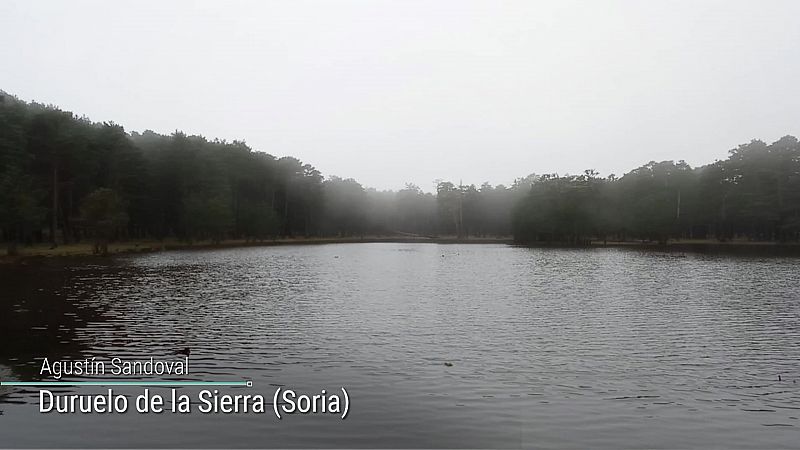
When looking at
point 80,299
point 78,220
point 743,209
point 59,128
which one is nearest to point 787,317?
point 80,299

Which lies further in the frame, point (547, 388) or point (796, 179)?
point (796, 179)

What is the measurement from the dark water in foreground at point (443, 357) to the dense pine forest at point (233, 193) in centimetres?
4990

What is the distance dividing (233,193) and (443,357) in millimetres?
143517

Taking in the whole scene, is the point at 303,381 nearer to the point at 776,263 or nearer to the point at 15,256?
the point at 15,256

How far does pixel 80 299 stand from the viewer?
127ft

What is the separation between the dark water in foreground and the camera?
14.6 m

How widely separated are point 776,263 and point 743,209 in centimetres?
6608

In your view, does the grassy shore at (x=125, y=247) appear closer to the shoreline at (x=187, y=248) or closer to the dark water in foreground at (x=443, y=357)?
the shoreline at (x=187, y=248)

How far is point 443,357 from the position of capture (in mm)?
23188

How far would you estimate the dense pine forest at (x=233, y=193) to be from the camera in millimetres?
91000

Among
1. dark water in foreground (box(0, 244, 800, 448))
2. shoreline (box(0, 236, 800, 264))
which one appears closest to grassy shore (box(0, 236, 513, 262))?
shoreline (box(0, 236, 800, 264))

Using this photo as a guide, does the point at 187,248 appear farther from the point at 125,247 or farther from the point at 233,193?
the point at 233,193

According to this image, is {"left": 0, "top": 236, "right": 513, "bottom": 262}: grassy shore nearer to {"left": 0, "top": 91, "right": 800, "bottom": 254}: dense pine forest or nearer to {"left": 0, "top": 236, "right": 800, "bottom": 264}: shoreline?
{"left": 0, "top": 236, "right": 800, "bottom": 264}: shoreline

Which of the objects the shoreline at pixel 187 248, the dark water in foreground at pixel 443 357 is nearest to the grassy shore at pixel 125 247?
the shoreline at pixel 187 248
